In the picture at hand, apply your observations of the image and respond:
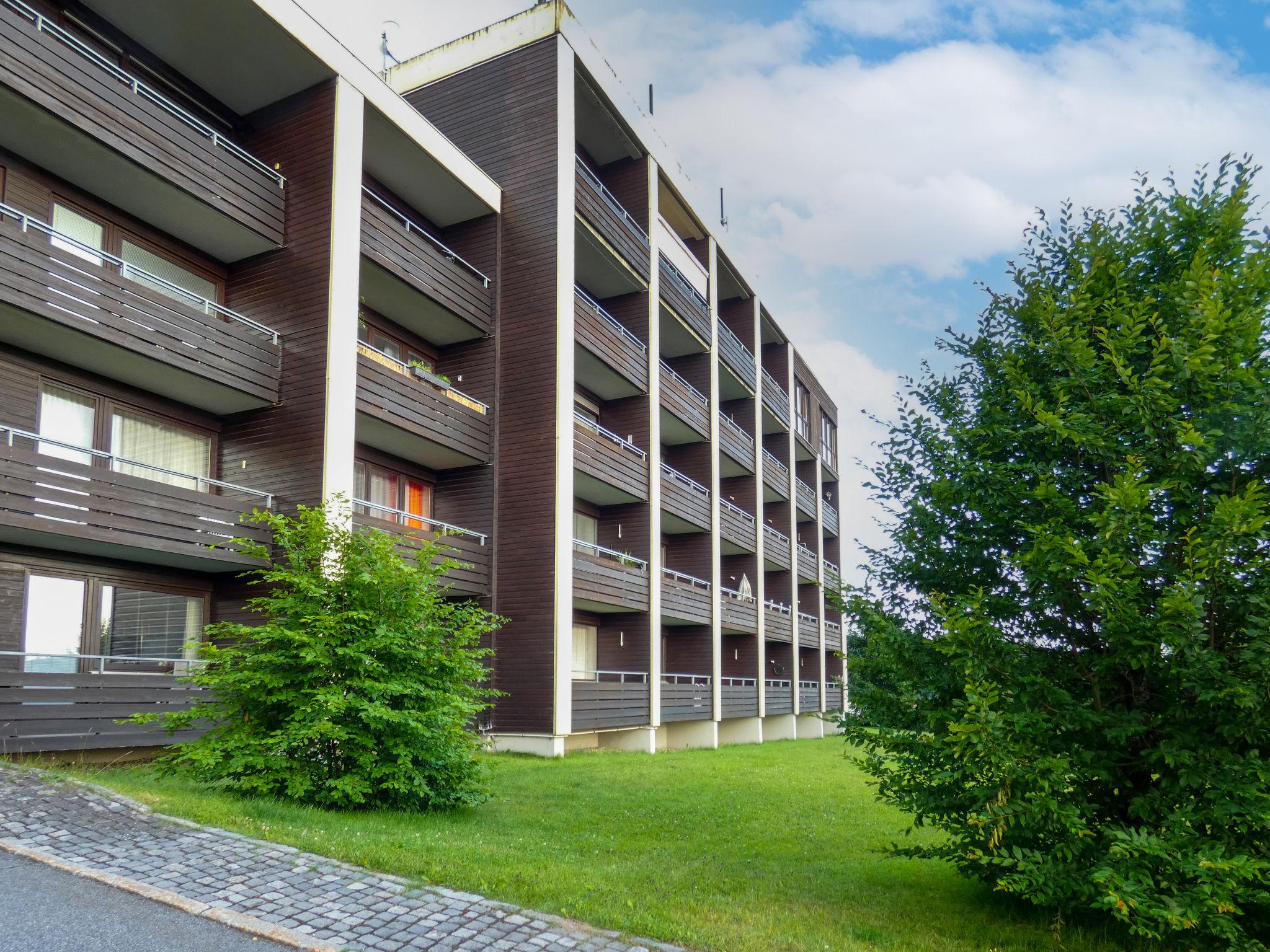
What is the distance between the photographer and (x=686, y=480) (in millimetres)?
32281

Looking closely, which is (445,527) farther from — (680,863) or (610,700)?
(680,863)

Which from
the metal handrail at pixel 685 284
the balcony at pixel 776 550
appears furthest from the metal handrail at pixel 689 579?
the metal handrail at pixel 685 284

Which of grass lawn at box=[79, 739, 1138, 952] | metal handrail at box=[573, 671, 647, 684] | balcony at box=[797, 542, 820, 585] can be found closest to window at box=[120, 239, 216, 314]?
grass lawn at box=[79, 739, 1138, 952]

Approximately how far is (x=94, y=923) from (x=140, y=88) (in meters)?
14.8

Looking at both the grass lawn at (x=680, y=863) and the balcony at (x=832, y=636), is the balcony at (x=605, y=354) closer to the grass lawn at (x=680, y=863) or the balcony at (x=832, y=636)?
the grass lawn at (x=680, y=863)

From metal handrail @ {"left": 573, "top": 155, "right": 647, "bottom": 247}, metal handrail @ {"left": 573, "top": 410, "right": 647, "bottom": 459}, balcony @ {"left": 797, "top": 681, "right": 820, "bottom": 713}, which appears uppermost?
metal handrail @ {"left": 573, "top": 155, "right": 647, "bottom": 247}

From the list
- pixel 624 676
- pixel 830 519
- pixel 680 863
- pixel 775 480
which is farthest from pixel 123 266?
pixel 830 519

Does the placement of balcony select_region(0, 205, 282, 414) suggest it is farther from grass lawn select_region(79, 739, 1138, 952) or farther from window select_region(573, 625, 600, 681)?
window select_region(573, 625, 600, 681)

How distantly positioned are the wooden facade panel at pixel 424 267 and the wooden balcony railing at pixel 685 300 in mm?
8188

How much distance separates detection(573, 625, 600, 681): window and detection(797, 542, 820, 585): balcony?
56.1 ft

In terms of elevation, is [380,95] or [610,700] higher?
[380,95]

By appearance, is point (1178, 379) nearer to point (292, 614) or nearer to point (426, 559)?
point (426, 559)

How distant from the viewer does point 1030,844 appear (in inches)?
299

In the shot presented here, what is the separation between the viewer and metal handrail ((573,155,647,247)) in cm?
2597
